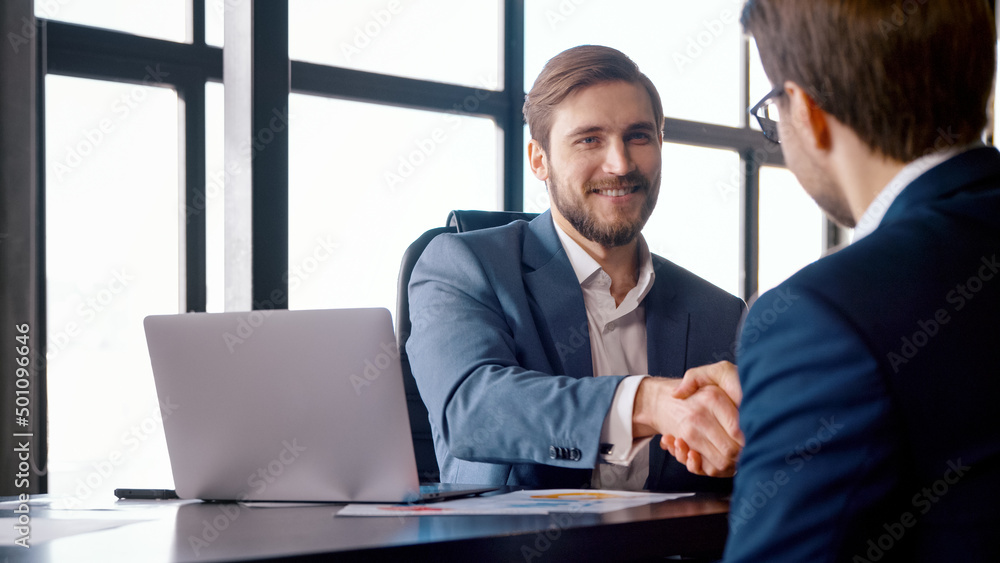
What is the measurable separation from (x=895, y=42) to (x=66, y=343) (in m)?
2.76

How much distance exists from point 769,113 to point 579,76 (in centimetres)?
94

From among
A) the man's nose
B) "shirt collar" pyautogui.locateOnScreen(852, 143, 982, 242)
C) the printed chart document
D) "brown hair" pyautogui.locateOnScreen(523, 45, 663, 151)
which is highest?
"brown hair" pyautogui.locateOnScreen(523, 45, 663, 151)

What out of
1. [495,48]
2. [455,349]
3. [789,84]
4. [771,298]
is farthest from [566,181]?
[495,48]

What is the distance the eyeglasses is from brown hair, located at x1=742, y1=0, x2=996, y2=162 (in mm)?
47

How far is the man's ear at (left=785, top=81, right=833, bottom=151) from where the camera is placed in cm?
84

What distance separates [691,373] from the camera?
4.34 ft

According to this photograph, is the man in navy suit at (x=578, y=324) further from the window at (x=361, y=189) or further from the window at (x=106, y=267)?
the window at (x=106, y=267)

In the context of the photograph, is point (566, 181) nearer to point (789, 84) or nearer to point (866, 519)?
point (789, 84)

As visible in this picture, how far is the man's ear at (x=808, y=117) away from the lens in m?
0.84

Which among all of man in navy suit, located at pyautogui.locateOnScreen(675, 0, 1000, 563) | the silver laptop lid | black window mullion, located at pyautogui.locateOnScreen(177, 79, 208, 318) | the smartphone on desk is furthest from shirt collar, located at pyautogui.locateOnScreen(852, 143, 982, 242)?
black window mullion, located at pyautogui.locateOnScreen(177, 79, 208, 318)

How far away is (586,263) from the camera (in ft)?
6.34

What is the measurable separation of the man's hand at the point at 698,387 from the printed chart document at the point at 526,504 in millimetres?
55

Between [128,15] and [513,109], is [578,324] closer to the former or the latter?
[128,15]

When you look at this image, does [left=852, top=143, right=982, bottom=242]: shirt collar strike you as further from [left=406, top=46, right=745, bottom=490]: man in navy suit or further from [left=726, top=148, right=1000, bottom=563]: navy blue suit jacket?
[left=406, top=46, right=745, bottom=490]: man in navy suit
